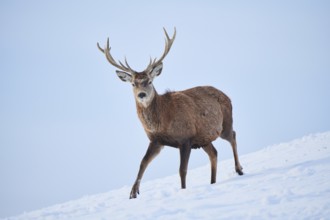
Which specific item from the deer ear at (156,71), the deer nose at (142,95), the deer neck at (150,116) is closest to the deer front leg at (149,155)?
the deer neck at (150,116)

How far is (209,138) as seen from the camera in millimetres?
9883

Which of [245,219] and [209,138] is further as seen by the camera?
[209,138]

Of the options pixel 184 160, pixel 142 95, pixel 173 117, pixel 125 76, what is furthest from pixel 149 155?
pixel 125 76

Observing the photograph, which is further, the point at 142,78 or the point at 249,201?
the point at 142,78

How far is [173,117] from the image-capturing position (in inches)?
365

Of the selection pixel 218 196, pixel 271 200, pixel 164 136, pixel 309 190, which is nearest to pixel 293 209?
pixel 271 200

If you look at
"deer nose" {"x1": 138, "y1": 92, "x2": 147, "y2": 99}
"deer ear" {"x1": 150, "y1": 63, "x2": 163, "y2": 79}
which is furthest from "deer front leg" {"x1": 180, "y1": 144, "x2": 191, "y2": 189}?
"deer ear" {"x1": 150, "y1": 63, "x2": 163, "y2": 79}

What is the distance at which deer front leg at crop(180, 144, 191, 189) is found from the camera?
350 inches

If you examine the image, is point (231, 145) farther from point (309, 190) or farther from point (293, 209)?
point (293, 209)

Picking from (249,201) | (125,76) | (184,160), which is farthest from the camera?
(125,76)

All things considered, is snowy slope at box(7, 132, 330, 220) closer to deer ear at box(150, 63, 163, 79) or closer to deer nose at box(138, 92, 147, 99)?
deer nose at box(138, 92, 147, 99)

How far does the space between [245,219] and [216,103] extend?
218 inches

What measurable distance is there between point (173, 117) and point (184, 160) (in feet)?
2.94

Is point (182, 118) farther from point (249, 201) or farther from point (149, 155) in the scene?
point (249, 201)
